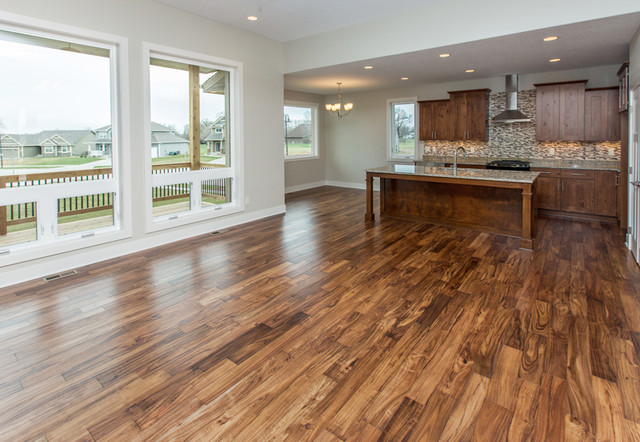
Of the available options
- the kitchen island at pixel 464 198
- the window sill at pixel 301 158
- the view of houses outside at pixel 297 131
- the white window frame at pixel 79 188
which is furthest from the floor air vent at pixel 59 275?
the view of houses outside at pixel 297 131

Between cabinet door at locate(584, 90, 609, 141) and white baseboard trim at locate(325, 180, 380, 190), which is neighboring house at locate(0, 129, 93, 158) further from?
cabinet door at locate(584, 90, 609, 141)

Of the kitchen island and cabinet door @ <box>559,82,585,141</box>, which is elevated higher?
cabinet door @ <box>559,82,585,141</box>

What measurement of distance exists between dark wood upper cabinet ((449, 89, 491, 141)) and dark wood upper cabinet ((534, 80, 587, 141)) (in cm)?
99

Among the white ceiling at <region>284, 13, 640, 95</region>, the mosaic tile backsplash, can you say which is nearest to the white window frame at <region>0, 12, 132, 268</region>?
the white ceiling at <region>284, 13, 640, 95</region>

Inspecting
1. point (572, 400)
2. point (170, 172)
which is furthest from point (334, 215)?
point (572, 400)

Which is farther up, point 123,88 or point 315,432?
point 123,88

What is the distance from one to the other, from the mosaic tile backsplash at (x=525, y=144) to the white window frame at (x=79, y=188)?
257 inches

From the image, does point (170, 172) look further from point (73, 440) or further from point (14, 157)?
point (73, 440)

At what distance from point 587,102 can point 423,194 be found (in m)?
3.17

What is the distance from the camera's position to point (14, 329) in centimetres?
278

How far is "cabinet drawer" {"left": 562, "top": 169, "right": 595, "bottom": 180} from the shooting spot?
6117 mm

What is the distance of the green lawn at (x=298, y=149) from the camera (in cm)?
982

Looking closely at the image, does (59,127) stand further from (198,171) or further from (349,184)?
(349,184)

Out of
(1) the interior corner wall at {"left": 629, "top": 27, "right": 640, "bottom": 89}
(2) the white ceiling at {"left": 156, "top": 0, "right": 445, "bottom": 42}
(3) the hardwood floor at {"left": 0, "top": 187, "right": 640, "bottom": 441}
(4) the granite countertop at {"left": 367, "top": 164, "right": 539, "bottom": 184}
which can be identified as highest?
(2) the white ceiling at {"left": 156, "top": 0, "right": 445, "bottom": 42}
